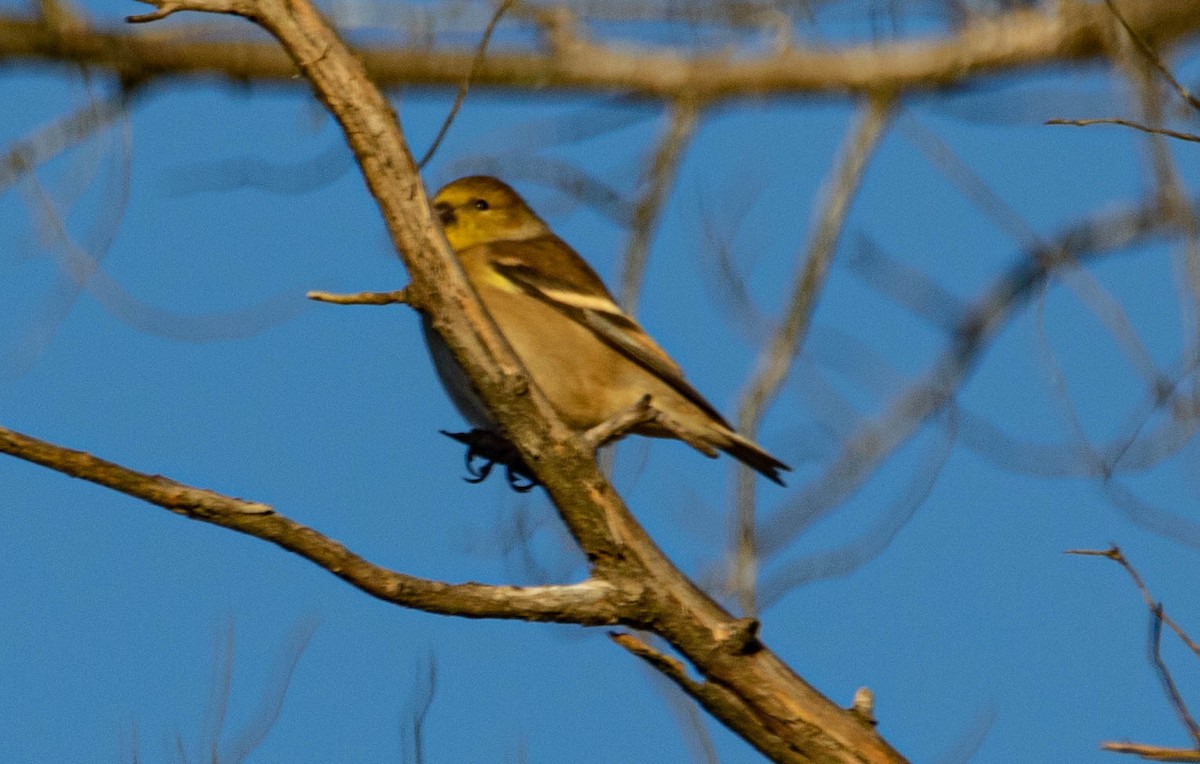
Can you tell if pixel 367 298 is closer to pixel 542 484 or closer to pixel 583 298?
pixel 542 484

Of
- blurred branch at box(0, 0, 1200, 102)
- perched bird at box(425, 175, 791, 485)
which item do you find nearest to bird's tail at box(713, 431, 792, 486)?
perched bird at box(425, 175, 791, 485)

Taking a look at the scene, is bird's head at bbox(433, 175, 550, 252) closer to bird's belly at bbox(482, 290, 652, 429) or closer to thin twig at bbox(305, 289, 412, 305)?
bird's belly at bbox(482, 290, 652, 429)

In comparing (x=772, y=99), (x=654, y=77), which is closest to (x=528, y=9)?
(x=654, y=77)

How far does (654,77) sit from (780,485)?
2749 millimetres

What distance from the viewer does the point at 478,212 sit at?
7121 millimetres

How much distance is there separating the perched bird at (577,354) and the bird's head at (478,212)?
31 centimetres

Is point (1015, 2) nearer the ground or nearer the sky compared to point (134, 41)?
nearer the sky

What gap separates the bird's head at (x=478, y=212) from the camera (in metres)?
7.11

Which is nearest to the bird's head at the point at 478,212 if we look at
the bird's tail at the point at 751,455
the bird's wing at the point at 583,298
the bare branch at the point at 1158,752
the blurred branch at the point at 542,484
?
the bird's wing at the point at 583,298

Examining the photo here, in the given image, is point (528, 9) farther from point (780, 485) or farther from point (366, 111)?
point (366, 111)

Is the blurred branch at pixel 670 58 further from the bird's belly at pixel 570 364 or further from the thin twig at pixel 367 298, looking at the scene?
the thin twig at pixel 367 298

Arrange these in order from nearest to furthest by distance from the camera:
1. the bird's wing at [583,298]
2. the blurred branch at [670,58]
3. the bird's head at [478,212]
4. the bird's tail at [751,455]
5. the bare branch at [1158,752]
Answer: the bare branch at [1158,752] < the bird's tail at [751,455] < the bird's wing at [583,298] < the bird's head at [478,212] < the blurred branch at [670,58]

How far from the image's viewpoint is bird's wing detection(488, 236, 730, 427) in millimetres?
6250

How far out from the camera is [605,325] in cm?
636
